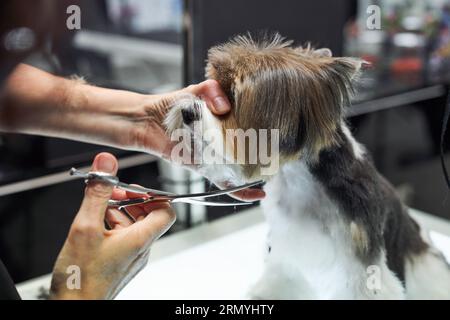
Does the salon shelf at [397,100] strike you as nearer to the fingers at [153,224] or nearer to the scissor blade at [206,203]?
the scissor blade at [206,203]

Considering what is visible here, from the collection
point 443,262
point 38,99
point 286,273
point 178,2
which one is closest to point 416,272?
point 443,262

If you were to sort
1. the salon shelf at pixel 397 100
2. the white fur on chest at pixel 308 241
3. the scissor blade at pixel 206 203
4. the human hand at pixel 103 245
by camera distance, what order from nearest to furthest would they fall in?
the human hand at pixel 103 245
the scissor blade at pixel 206 203
the white fur on chest at pixel 308 241
the salon shelf at pixel 397 100

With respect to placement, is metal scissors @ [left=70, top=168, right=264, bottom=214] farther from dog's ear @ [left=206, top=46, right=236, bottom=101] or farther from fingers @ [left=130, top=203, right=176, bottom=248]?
dog's ear @ [left=206, top=46, right=236, bottom=101]

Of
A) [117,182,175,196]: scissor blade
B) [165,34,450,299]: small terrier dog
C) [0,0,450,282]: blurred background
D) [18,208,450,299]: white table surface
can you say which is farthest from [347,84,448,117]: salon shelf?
[117,182,175,196]: scissor blade

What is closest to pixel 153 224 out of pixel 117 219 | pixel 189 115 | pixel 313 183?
pixel 117 219

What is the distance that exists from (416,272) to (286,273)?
23 cm

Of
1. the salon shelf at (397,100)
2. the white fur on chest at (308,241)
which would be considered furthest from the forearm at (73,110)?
the salon shelf at (397,100)

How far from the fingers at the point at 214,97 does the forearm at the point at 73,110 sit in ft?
0.38

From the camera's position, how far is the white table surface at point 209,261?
2.86ft

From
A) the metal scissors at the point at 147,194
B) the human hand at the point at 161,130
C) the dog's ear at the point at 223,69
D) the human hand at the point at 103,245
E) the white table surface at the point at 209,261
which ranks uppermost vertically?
the dog's ear at the point at 223,69

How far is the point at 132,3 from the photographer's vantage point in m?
1.84

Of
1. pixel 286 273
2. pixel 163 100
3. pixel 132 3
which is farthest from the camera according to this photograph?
pixel 132 3

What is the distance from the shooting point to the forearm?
0.80 m

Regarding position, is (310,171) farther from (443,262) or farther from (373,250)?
(443,262)
